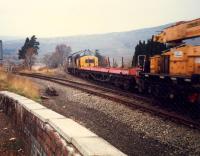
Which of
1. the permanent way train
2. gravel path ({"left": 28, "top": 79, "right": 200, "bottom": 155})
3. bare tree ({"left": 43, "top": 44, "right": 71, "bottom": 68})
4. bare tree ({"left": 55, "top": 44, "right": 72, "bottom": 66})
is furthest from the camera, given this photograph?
bare tree ({"left": 55, "top": 44, "right": 72, "bottom": 66})

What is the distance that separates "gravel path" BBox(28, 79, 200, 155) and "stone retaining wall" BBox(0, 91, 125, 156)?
2273 millimetres

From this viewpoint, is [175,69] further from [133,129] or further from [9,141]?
[9,141]

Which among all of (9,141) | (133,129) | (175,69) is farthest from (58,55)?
(9,141)

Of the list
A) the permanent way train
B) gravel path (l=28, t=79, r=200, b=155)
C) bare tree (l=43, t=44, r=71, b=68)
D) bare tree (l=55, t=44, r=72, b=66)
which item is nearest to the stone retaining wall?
gravel path (l=28, t=79, r=200, b=155)

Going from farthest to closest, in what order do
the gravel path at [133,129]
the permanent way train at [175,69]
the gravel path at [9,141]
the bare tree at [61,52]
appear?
the bare tree at [61,52] < the permanent way train at [175,69] < the gravel path at [133,129] < the gravel path at [9,141]

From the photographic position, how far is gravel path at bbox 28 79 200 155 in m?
7.29

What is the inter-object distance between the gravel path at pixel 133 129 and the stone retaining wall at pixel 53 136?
2273mm

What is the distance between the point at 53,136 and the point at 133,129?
4924 mm

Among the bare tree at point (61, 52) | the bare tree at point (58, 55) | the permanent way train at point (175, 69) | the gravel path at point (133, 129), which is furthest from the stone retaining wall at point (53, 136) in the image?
the bare tree at point (61, 52)

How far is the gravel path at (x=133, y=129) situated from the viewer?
287 inches

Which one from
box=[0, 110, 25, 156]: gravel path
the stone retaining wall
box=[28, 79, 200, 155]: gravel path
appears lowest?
box=[28, 79, 200, 155]: gravel path

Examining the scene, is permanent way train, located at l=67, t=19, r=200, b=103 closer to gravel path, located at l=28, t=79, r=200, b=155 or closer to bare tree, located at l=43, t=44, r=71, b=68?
gravel path, located at l=28, t=79, r=200, b=155

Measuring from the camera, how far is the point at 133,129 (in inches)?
357

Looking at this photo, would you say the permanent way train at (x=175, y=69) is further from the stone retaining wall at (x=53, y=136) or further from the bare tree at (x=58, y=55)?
the bare tree at (x=58, y=55)
